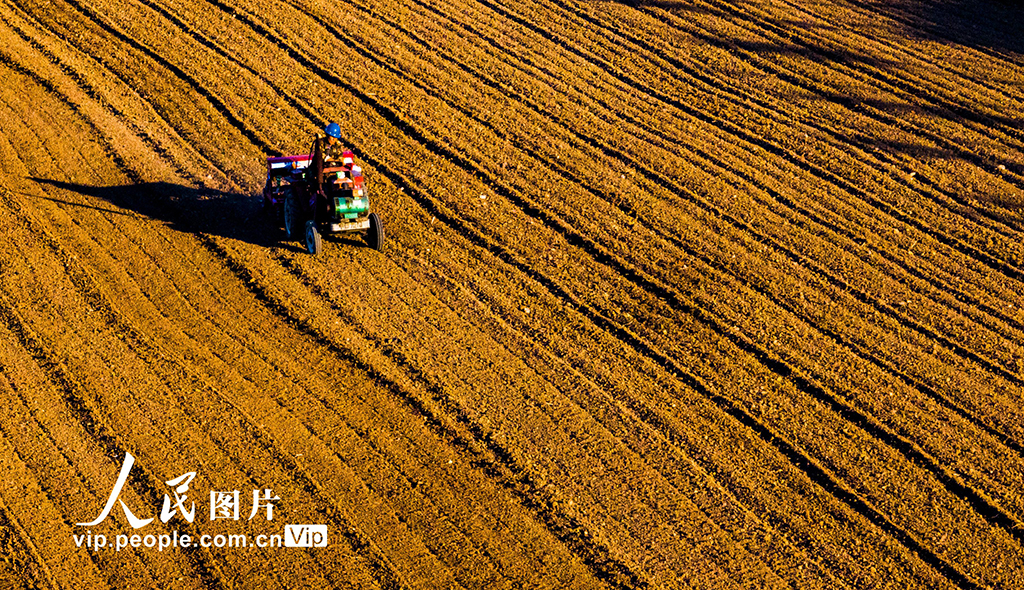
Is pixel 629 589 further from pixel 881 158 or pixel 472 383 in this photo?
pixel 881 158

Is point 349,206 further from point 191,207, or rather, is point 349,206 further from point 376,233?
point 191,207

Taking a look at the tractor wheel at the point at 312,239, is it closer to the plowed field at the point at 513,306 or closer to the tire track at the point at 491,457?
the plowed field at the point at 513,306

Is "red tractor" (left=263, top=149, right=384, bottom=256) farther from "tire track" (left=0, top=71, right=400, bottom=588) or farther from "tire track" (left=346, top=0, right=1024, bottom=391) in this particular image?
"tire track" (left=346, top=0, right=1024, bottom=391)

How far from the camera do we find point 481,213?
13.2m

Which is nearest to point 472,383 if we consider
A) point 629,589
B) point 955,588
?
point 629,589

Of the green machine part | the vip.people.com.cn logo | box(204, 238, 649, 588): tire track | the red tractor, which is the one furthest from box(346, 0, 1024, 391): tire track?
the vip.people.com.cn logo

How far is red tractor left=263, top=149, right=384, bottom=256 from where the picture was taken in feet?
37.9

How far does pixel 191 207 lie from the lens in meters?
12.9

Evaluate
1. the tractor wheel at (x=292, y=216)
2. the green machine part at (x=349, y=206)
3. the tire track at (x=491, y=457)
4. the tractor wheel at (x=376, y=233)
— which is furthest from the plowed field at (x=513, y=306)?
the green machine part at (x=349, y=206)

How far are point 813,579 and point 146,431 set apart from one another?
688 centimetres

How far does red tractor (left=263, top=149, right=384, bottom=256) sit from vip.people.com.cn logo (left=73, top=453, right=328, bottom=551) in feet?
13.1

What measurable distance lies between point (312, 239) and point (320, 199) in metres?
0.57

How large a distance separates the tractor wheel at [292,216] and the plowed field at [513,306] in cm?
33

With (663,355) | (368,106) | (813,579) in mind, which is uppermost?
(368,106)
